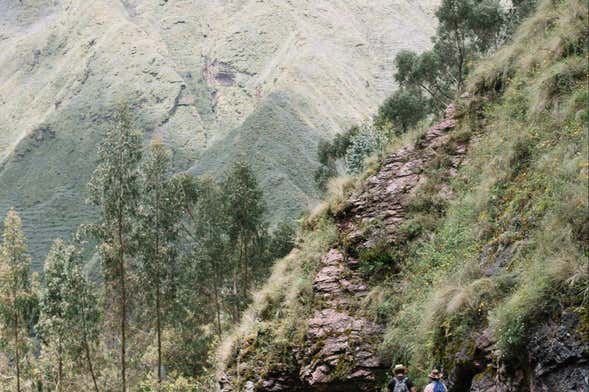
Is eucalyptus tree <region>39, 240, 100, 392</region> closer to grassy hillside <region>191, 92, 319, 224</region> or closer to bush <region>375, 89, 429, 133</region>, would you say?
bush <region>375, 89, 429, 133</region>

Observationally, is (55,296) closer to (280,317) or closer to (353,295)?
(280,317)

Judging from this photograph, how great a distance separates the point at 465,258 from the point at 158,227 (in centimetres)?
2531

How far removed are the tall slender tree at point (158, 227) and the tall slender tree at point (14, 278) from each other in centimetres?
638

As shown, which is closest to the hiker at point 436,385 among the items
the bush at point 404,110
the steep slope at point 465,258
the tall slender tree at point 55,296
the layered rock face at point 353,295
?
the steep slope at point 465,258

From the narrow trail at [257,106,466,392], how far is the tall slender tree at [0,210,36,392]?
24.5 m

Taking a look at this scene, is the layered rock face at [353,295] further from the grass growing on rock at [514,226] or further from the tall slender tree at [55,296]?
the tall slender tree at [55,296]

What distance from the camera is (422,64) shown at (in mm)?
38531

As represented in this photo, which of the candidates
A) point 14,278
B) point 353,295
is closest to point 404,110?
point 14,278

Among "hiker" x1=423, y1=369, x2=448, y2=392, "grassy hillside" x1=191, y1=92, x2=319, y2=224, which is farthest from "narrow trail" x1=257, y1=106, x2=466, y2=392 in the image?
"grassy hillside" x1=191, y1=92, x2=319, y2=224

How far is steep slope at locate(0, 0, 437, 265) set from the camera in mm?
142125

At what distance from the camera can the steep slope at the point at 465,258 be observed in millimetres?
7738

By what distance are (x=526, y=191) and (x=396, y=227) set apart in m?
4.67

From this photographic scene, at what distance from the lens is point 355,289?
13.8m

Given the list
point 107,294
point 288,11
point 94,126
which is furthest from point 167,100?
point 107,294
